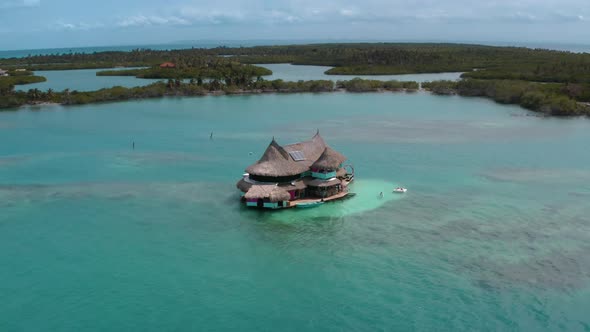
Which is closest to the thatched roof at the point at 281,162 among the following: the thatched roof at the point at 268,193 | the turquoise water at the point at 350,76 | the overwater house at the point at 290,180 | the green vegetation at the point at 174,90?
the overwater house at the point at 290,180

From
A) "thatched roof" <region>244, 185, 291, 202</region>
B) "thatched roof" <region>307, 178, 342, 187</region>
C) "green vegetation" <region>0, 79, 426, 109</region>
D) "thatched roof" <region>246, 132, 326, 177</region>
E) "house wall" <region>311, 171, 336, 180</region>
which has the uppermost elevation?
"green vegetation" <region>0, 79, 426, 109</region>

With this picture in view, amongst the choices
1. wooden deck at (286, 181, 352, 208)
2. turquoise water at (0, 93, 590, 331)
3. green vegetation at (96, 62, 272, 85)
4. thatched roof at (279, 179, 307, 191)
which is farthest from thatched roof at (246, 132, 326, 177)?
green vegetation at (96, 62, 272, 85)

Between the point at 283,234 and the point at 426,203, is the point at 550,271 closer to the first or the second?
the point at 426,203

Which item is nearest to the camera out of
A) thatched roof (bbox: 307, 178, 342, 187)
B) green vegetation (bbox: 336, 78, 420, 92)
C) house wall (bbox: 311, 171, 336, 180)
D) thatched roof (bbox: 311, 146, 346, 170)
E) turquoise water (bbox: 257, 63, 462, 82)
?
thatched roof (bbox: 307, 178, 342, 187)

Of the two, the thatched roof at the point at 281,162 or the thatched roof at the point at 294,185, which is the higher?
the thatched roof at the point at 281,162

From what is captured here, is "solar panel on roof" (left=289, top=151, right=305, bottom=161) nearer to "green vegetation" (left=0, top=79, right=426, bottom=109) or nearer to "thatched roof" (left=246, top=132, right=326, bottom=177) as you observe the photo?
"thatched roof" (left=246, top=132, right=326, bottom=177)

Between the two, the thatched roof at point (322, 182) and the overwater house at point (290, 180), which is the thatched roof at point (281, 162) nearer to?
the overwater house at point (290, 180)

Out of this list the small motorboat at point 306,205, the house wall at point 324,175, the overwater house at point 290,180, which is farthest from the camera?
the house wall at point 324,175
